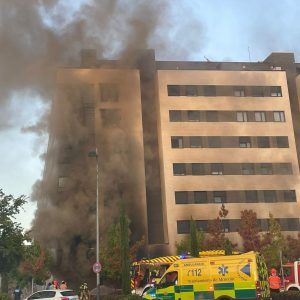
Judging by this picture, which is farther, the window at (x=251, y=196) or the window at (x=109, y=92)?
the window at (x=251, y=196)

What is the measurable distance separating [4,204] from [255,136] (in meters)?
35.0

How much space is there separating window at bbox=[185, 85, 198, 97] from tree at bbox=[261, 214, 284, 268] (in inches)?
731

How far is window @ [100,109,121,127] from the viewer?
133 ft

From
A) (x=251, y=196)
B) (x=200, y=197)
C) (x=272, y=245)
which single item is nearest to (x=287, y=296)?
(x=272, y=245)

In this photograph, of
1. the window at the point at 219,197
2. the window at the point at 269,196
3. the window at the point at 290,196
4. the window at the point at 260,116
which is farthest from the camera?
the window at the point at 260,116

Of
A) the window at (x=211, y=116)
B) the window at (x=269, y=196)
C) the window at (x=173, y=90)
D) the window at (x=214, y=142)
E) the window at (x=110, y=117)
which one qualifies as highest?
the window at (x=173, y=90)

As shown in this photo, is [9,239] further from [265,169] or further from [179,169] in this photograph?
[265,169]

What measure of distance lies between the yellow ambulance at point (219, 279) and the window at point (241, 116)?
1528 inches

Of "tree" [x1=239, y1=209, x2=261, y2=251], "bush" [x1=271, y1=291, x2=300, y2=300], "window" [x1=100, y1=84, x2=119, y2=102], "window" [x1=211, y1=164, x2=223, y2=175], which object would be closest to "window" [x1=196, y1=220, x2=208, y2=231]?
"tree" [x1=239, y1=209, x2=261, y2=251]

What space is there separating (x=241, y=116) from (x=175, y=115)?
344 inches

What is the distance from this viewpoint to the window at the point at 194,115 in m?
56.2

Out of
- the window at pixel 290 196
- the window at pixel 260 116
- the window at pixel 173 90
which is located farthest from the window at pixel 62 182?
the window at pixel 260 116

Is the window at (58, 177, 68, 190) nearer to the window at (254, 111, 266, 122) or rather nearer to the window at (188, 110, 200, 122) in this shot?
the window at (188, 110, 200, 122)

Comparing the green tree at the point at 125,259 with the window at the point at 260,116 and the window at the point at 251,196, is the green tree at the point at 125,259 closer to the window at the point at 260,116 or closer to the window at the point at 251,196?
the window at the point at 251,196
